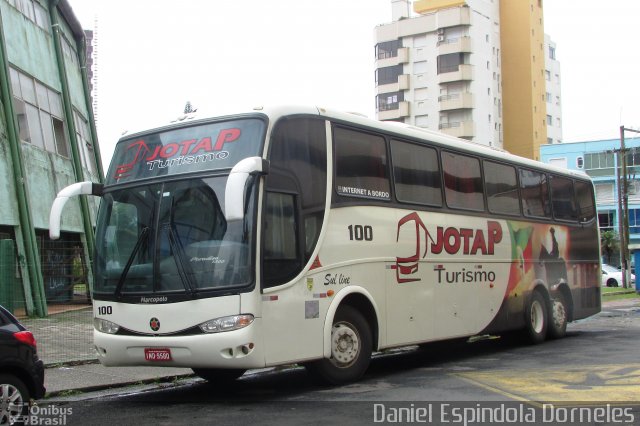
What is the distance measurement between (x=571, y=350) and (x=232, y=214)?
847cm

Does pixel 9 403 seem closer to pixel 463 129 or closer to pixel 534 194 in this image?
pixel 534 194

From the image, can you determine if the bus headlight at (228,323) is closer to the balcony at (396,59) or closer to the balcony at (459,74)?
the balcony at (459,74)

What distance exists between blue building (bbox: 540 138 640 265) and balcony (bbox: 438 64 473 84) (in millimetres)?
10605

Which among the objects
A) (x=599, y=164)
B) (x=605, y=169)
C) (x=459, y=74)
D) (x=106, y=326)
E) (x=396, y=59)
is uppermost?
(x=396, y=59)

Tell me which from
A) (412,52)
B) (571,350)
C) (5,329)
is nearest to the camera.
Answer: (5,329)

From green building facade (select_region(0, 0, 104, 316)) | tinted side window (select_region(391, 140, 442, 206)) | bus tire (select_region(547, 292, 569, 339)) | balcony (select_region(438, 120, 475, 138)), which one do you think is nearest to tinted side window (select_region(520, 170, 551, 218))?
bus tire (select_region(547, 292, 569, 339))

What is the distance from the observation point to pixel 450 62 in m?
71.8

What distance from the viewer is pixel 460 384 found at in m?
9.81

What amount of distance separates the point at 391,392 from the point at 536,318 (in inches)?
274

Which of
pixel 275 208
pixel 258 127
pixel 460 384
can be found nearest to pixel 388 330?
pixel 460 384

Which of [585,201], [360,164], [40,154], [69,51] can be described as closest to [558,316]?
[585,201]

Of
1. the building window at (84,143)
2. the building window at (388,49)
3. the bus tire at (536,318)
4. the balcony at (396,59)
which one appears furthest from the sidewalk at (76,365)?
the building window at (388,49)

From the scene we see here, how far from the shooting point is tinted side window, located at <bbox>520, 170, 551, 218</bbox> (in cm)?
1515

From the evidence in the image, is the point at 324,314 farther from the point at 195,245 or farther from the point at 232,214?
the point at 232,214
